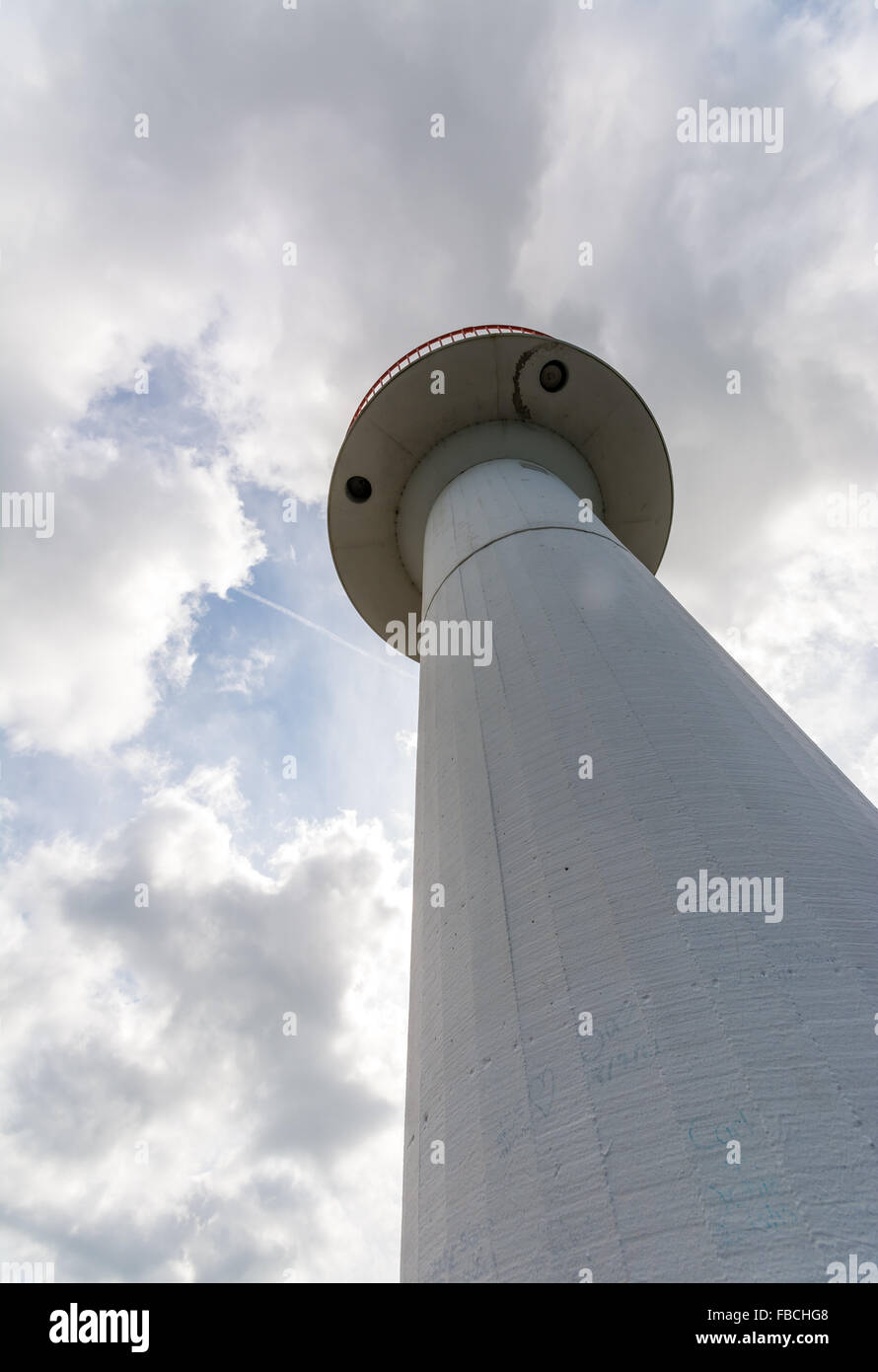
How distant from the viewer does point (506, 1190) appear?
9.18 feet

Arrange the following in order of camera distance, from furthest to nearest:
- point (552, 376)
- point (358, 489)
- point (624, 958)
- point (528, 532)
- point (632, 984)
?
point (358, 489), point (552, 376), point (528, 532), point (624, 958), point (632, 984)

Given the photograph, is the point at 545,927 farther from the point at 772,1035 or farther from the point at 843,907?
the point at 843,907

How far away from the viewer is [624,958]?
3.24 m

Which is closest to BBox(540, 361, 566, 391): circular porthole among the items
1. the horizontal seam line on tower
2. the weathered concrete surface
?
the horizontal seam line on tower

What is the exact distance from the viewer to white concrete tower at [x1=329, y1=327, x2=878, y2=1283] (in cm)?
245

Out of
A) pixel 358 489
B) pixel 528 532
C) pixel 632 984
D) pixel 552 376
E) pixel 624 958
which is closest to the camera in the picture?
pixel 632 984

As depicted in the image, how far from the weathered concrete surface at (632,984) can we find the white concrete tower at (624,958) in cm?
1

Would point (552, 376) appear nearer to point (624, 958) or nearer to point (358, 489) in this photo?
point (358, 489)

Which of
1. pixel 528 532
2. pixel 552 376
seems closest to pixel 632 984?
pixel 528 532

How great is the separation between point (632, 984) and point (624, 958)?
13 cm

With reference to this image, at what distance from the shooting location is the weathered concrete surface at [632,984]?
2432 mm

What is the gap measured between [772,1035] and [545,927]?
1110mm

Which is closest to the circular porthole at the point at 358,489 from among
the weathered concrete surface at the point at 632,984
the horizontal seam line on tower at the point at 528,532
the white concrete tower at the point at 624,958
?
the horizontal seam line on tower at the point at 528,532
